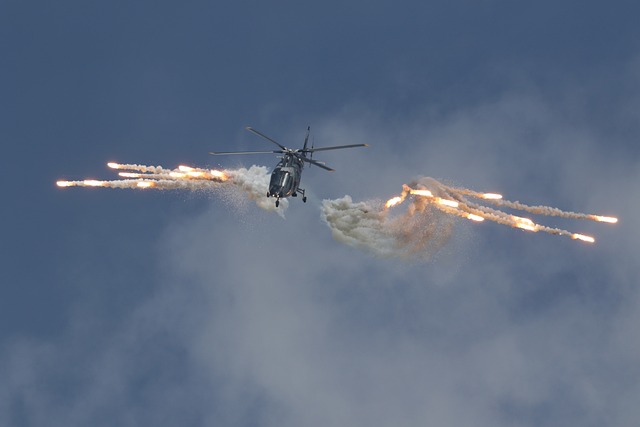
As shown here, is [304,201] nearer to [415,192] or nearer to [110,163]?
[415,192]

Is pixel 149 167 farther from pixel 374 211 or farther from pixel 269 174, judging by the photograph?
pixel 374 211

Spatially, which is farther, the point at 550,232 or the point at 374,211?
the point at 374,211

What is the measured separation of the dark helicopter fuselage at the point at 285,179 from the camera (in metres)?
149

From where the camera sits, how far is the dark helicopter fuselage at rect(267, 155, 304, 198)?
148625 mm

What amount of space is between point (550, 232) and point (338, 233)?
37.6 m

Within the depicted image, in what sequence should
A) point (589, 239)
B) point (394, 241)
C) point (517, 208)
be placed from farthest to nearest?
point (394, 241), point (517, 208), point (589, 239)

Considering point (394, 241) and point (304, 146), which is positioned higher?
point (304, 146)

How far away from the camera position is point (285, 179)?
149000 millimetres

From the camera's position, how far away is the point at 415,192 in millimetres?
151375

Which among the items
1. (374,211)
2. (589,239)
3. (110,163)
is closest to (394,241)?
(374,211)

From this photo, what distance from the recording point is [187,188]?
159000 mm

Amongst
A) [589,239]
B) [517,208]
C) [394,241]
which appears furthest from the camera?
[394,241]

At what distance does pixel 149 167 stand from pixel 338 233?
112 feet

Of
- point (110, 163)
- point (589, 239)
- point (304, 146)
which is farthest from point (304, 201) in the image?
point (589, 239)
